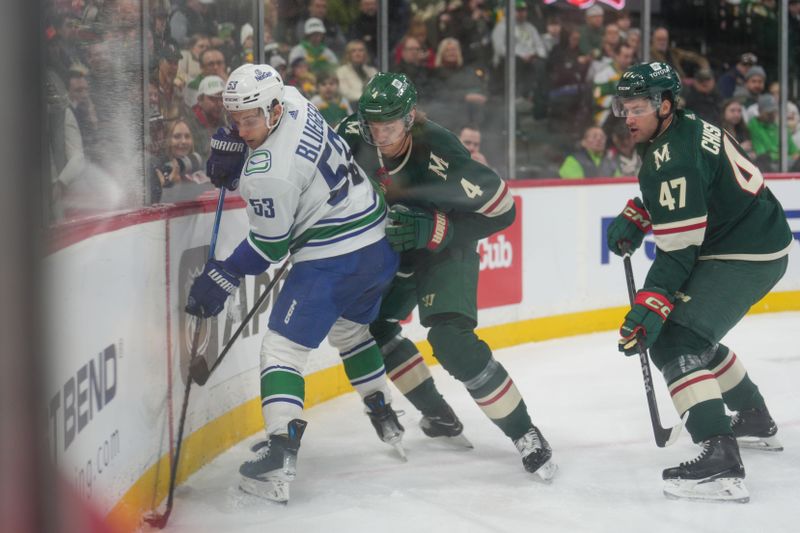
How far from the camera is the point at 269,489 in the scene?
266 cm

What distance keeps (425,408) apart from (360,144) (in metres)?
0.85

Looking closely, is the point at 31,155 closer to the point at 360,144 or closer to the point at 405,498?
the point at 405,498

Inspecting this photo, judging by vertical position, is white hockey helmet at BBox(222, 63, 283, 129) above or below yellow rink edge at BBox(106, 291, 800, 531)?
above

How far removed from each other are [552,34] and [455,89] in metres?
0.83

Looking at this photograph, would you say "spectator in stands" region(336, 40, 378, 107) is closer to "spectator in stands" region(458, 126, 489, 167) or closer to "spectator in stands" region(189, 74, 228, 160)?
"spectator in stands" region(458, 126, 489, 167)

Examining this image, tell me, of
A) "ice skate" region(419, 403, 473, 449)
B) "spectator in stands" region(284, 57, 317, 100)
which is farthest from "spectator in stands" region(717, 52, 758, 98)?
"ice skate" region(419, 403, 473, 449)

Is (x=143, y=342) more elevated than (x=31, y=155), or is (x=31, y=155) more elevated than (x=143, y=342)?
(x=31, y=155)

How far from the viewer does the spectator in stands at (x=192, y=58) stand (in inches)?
120

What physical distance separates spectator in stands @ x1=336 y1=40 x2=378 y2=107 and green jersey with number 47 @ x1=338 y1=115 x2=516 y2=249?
7.34 feet

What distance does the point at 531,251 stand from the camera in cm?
513

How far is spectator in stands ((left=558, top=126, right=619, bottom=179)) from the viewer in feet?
19.9

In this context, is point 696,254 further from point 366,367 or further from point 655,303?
point 366,367

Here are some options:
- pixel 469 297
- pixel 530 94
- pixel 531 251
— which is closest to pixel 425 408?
pixel 469 297

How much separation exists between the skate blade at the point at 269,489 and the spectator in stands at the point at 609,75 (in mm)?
4282
